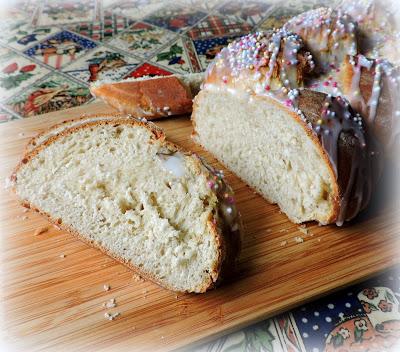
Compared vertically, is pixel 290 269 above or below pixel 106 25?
above

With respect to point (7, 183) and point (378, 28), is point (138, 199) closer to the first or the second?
point (7, 183)

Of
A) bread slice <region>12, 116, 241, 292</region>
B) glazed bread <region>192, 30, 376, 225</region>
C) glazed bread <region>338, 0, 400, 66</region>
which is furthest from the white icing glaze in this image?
glazed bread <region>338, 0, 400, 66</region>

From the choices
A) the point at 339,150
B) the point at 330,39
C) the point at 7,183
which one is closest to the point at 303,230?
the point at 339,150

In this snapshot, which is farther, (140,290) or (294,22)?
(294,22)

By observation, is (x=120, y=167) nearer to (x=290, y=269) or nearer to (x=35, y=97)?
(x=290, y=269)

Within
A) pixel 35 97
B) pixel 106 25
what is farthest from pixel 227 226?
pixel 106 25

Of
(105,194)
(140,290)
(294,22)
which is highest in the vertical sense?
(294,22)
